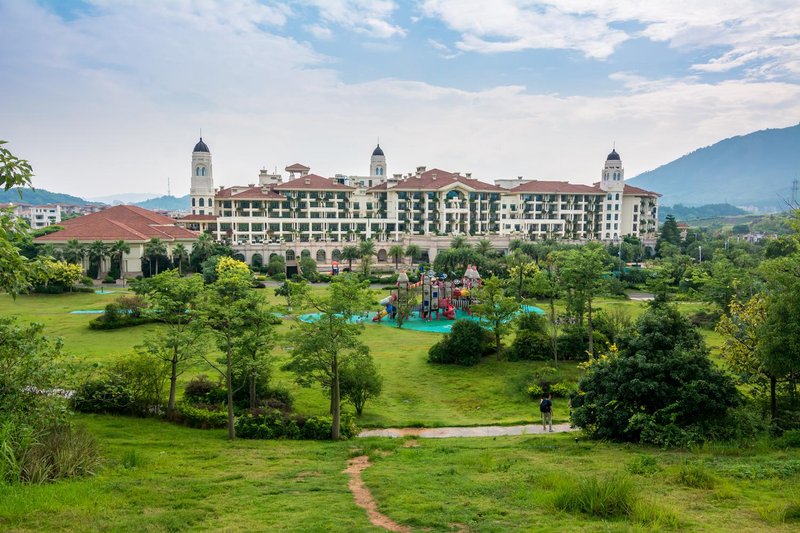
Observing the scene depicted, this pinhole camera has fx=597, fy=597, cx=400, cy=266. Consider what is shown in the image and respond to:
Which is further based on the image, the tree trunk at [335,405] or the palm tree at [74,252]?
the palm tree at [74,252]

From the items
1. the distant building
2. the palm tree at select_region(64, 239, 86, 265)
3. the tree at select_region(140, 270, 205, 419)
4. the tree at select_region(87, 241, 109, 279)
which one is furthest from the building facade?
the tree at select_region(140, 270, 205, 419)

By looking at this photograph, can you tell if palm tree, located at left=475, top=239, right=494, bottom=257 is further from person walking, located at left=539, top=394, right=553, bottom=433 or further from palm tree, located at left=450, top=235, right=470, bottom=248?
person walking, located at left=539, top=394, right=553, bottom=433

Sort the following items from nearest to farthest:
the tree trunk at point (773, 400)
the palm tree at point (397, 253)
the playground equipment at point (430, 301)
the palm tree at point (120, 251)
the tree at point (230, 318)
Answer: the tree trunk at point (773, 400) → the tree at point (230, 318) → the playground equipment at point (430, 301) → the palm tree at point (120, 251) → the palm tree at point (397, 253)

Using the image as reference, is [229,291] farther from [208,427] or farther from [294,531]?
[294,531]

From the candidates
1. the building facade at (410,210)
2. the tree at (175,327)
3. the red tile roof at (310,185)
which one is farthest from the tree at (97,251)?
the tree at (175,327)

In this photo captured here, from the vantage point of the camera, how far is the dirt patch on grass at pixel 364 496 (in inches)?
346

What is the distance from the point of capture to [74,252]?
5678 centimetres

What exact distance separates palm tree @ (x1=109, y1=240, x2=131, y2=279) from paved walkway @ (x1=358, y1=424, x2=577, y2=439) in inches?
1942

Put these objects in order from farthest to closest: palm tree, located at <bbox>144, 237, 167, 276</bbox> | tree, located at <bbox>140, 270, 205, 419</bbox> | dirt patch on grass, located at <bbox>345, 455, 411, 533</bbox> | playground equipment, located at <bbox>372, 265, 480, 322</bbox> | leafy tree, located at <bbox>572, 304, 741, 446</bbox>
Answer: palm tree, located at <bbox>144, 237, 167, 276</bbox> → playground equipment, located at <bbox>372, 265, 480, 322</bbox> → tree, located at <bbox>140, 270, 205, 419</bbox> → leafy tree, located at <bbox>572, 304, 741, 446</bbox> → dirt patch on grass, located at <bbox>345, 455, 411, 533</bbox>

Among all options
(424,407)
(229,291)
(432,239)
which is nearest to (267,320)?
(229,291)

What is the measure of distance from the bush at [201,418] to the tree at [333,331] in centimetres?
304

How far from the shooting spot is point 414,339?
112ft

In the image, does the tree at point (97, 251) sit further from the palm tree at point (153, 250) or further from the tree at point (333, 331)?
the tree at point (333, 331)

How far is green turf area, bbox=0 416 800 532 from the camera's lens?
841 cm
